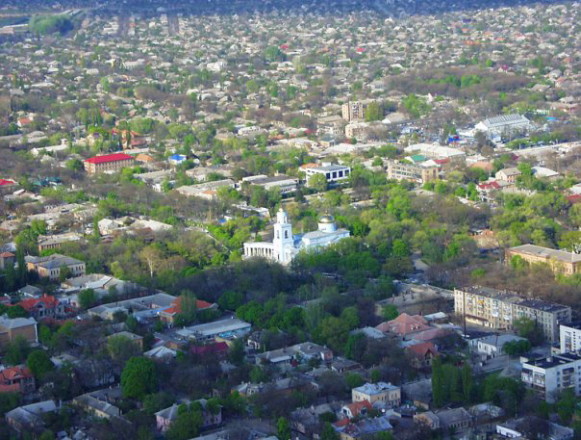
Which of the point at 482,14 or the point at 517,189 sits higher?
the point at 517,189

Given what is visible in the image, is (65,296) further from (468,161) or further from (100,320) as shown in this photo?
(468,161)

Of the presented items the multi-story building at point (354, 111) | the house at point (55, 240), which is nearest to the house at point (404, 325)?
the house at point (55, 240)

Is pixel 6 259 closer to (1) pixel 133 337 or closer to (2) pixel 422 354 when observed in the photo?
(1) pixel 133 337

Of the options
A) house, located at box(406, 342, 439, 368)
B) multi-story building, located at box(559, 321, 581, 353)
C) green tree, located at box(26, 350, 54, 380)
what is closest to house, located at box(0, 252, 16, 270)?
green tree, located at box(26, 350, 54, 380)

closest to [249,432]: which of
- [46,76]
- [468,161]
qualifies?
[468,161]

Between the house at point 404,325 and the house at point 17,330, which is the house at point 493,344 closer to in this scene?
the house at point 404,325
